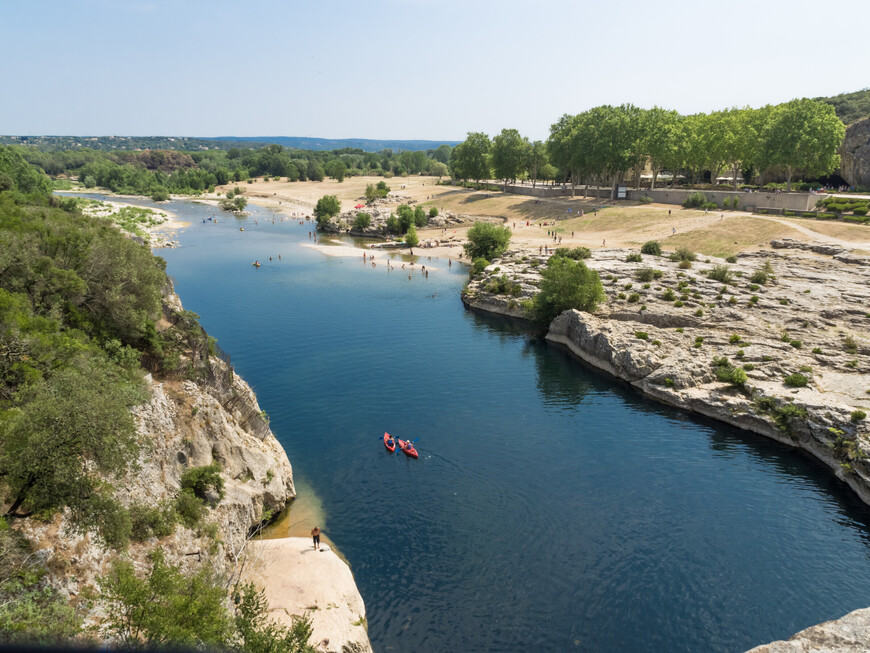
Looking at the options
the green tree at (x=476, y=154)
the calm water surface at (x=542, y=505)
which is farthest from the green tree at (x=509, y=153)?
the calm water surface at (x=542, y=505)

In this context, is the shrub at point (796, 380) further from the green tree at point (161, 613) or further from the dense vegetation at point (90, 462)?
the green tree at point (161, 613)

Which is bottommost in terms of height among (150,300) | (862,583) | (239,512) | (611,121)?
(862,583)

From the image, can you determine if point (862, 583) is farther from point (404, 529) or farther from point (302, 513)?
point (302, 513)

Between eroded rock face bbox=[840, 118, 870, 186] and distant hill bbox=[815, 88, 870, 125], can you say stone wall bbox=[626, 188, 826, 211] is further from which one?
distant hill bbox=[815, 88, 870, 125]

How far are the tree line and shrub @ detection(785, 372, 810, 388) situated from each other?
81781 mm

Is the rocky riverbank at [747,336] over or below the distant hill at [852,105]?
below

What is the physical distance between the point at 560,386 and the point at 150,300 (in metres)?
40.5

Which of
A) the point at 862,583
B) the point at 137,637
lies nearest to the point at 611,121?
the point at 862,583

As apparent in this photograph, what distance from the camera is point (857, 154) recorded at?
120750 millimetres

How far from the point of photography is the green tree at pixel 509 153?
582 feet

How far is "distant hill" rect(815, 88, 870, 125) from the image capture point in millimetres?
156875

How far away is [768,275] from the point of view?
76625 millimetres

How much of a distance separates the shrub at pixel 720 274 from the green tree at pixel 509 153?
110 m

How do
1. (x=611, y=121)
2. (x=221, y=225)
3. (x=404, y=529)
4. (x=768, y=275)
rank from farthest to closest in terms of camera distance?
(x=221, y=225), (x=611, y=121), (x=768, y=275), (x=404, y=529)
